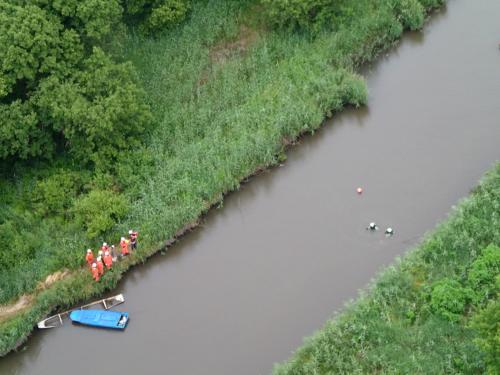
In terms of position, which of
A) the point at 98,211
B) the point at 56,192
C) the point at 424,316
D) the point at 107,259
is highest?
the point at 56,192

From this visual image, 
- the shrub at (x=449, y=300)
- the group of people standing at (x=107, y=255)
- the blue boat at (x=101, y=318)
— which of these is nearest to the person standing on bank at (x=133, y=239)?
the group of people standing at (x=107, y=255)

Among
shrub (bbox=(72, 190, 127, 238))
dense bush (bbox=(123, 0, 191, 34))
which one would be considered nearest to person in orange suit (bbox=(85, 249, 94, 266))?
shrub (bbox=(72, 190, 127, 238))

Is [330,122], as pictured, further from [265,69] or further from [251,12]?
[251,12]

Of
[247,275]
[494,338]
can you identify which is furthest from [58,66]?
[494,338]

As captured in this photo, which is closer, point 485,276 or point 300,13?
point 485,276

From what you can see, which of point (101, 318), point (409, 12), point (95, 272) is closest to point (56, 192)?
point (95, 272)

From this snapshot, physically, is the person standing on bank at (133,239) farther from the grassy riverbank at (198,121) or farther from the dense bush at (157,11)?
the dense bush at (157,11)

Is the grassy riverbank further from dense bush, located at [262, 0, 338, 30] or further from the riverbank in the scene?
the riverbank

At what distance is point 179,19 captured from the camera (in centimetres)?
2755

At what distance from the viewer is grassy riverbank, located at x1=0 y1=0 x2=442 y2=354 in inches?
830

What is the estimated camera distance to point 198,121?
24688 mm

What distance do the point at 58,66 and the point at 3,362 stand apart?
9.36 meters

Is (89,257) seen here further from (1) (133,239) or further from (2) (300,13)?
(2) (300,13)

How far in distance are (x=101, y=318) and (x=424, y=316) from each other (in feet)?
30.0
